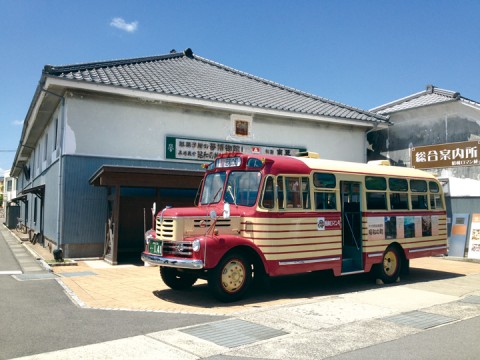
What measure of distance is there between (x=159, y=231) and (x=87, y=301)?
1926 millimetres

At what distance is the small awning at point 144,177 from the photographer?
13.0 m

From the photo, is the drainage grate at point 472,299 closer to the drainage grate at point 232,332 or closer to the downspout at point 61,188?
the drainage grate at point 232,332

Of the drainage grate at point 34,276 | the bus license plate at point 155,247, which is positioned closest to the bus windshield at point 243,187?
the bus license plate at point 155,247

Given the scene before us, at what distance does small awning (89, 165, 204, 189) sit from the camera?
13.0 meters

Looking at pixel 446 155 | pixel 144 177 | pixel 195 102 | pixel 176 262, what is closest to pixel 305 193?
pixel 176 262

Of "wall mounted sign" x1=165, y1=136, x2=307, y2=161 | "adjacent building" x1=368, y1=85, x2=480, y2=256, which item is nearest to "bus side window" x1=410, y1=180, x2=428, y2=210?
"adjacent building" x1=368, y1=85, x2=480, y2=256

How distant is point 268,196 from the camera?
9023 millimetres

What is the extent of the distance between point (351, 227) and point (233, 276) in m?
3.79

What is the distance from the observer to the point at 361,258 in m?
10.6

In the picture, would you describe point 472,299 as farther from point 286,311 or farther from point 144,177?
point 144,177

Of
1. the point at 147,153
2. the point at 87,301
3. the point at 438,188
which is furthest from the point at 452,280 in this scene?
the point at 147,153

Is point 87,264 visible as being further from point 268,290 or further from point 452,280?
point 452,280

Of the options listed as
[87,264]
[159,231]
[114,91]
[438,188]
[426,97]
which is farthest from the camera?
[426,97]

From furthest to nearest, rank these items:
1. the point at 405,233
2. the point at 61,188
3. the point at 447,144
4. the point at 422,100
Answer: the point at 422,100
the point at 447,144
the point at 61,188
the point at 405,233
